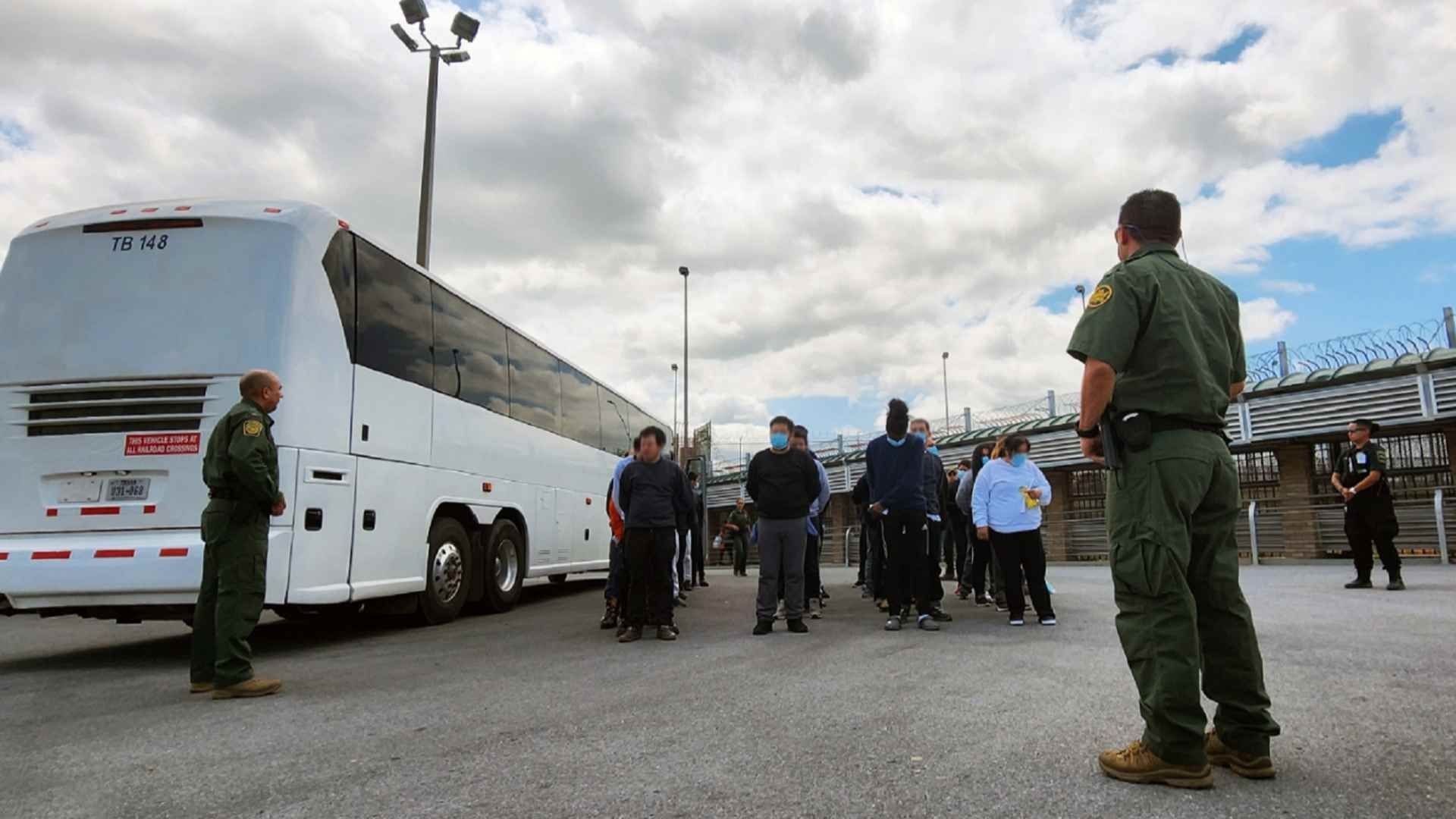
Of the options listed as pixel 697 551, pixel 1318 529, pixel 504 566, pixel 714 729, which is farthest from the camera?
pixel 1318 529

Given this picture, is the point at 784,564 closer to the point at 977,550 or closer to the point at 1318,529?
the point at 977,550

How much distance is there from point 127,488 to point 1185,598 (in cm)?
637

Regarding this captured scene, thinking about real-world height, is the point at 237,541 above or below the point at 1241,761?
above

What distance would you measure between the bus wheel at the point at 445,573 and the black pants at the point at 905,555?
4095mm

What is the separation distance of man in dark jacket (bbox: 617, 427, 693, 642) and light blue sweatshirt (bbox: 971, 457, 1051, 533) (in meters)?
2.76

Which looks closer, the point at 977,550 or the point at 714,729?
the point at 714,729

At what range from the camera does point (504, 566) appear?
958 cm

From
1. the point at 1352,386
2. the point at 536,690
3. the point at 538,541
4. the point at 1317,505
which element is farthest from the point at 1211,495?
the point at 1352,386

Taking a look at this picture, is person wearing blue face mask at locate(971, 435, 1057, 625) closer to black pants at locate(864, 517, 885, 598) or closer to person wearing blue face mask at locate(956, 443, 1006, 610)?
person wearing blue face mask at locate(956, 443, 1006, 610)

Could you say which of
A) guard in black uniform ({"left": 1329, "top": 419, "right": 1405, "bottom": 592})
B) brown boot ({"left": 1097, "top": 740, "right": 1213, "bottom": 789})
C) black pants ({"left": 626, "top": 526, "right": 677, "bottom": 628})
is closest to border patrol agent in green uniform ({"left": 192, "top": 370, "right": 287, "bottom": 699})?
black pants ({"left": 626, "top": 526, "right": 677, "bottom": 628})

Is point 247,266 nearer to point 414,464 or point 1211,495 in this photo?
point 414,464

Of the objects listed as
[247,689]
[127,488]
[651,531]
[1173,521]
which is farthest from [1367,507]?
[127,488]

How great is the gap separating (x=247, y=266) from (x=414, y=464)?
2.14 m

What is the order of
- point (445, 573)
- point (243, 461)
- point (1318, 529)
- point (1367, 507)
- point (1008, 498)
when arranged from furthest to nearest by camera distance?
1. point (1318, 529)
2. point (1367, 507)
3. point (445, 573)
4. point (1008, 498)
5. point (243, 461)
